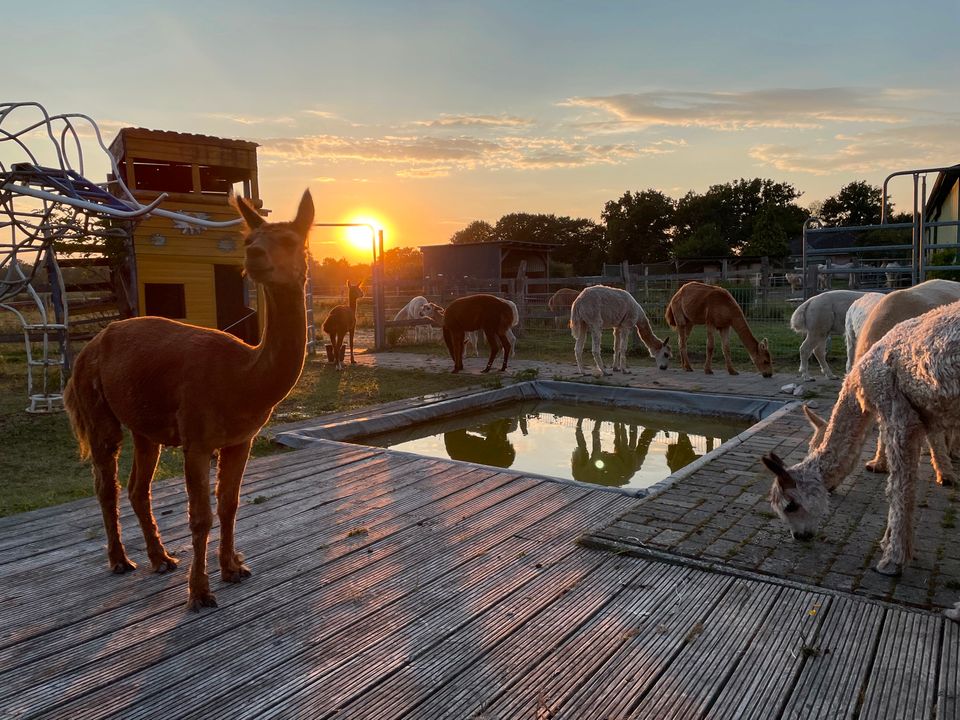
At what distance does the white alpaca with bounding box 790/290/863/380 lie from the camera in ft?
34.3

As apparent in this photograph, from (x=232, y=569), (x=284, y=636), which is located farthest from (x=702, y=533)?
(x=232, y=569)

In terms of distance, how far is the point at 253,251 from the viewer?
297 cm

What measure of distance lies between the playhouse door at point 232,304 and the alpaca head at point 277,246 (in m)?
13.4

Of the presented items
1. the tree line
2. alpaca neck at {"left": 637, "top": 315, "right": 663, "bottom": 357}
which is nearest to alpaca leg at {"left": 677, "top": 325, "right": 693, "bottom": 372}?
alpaca neck at {"left": 637, "top": 315, "right": 663, "bottom": 357}

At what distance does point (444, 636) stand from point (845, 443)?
288cm

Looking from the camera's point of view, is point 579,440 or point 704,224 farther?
point 704,224

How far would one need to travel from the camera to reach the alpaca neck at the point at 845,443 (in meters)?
4.05

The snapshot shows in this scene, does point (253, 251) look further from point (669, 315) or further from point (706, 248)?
point (706, 248)

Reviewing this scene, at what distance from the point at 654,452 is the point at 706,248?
54.0 metres

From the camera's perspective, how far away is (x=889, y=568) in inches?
138

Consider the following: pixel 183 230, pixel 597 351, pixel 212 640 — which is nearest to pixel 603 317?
pixel 597 351

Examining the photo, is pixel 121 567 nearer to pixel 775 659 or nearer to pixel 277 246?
pixel 277 246

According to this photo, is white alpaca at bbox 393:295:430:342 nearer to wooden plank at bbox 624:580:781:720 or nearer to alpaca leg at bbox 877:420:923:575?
alpaca leg at bbox 877:420:923:575

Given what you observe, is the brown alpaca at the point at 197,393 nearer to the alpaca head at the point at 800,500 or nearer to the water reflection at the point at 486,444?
the alpaca head at the point at 800,500
